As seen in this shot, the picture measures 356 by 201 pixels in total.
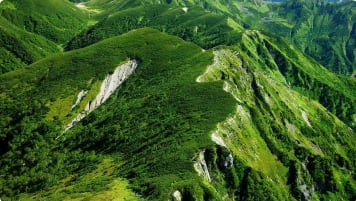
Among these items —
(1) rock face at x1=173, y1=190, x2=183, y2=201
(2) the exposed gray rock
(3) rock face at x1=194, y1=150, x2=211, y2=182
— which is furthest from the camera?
(2) the exposed gray rock

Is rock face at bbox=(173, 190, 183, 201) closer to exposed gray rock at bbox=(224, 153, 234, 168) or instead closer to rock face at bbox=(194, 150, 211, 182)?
rock face at bbox=(194, 150, 211, 182)

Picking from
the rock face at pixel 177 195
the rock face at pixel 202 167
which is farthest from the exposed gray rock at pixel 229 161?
the rock face at pixel 177 195

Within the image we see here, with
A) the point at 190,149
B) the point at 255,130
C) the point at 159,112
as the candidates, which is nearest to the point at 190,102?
the point at 159,112

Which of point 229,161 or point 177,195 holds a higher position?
point 177,195

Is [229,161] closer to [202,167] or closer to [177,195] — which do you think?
[202,167]

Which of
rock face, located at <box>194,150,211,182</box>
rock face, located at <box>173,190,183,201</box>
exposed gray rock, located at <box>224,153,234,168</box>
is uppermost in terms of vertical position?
rock face, located at <box>173,190,183,201</box>

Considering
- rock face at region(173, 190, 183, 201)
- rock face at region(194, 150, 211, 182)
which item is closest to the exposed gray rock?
rock face at region(194, 150, 211, 182)

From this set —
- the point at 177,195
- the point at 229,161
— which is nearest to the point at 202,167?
the point at 229,161

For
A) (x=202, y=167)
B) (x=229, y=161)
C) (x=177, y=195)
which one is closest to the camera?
(x=177, y=195)

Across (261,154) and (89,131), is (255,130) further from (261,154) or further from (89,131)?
(89,131)
